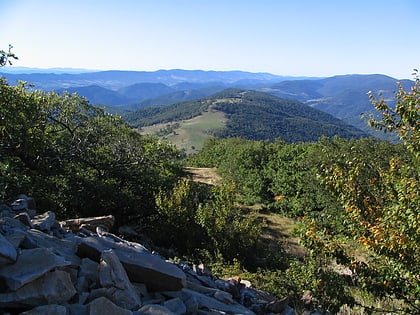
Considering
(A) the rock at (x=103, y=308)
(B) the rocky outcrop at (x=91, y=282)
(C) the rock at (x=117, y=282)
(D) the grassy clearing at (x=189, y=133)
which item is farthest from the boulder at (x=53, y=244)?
(D) the grassy clearing at (x=189, y=133)

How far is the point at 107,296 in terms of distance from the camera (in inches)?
207

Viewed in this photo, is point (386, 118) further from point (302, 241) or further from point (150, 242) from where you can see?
point (150, 242)

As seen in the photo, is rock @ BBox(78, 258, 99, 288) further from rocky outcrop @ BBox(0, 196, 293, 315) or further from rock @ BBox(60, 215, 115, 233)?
rock @ BBox(60, 215, 115, 233)

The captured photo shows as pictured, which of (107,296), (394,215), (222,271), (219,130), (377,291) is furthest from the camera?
(219,130)

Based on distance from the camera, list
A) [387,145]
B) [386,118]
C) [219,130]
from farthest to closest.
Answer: [219,130], [387,145], [386,118]

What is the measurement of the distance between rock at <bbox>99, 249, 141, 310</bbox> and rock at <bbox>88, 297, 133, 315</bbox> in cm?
40

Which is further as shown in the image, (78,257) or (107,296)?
(78,257)

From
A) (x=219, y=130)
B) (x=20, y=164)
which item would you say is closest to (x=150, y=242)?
(x=20, y=164)

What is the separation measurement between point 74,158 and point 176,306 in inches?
424

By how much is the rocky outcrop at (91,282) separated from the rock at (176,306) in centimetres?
2

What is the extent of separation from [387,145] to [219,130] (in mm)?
156340

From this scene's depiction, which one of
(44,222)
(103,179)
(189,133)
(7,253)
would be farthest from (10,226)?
(189,133)

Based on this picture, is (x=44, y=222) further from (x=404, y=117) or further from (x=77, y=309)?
(x=404, y=117)

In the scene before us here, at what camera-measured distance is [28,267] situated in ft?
16.3
